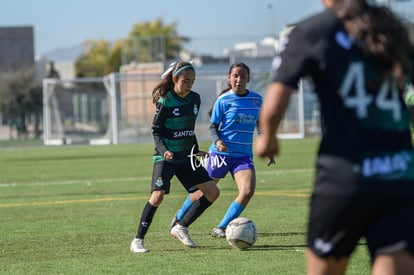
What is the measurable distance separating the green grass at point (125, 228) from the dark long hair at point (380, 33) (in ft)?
13.8

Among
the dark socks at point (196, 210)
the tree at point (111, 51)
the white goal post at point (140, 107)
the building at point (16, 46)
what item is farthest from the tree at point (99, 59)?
the dark socks at point (196, 210)

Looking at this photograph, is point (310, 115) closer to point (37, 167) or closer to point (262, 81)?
point (262, 81)

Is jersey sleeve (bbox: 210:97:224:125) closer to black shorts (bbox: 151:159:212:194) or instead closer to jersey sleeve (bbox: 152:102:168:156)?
black shorts (bbox: 151:159:212:194)

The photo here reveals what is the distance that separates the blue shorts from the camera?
36.3 ft

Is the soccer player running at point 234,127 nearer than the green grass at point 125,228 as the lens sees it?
No

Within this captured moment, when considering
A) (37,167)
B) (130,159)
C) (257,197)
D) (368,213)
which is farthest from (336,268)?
(130,159)

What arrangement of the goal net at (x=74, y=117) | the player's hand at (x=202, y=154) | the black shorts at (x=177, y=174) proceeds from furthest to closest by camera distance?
the goal net at (x=74, y=117), the player's hand at (x=202, y=154), the black shorts at (x=177, y=174)

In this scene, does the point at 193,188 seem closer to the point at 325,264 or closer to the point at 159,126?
the point at 159,126

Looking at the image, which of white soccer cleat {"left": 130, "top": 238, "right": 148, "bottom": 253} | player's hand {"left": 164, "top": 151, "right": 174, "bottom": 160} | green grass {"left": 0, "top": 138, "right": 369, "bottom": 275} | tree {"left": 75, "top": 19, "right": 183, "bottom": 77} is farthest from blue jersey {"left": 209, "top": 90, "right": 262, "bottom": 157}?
tree {"left": 75, "top": 19, "right": 183, "bottom": 77}

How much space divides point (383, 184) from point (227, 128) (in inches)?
270

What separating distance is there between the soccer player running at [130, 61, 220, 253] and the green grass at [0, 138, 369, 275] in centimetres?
51

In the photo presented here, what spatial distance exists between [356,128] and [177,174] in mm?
5866

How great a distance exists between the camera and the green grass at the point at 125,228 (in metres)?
8.88

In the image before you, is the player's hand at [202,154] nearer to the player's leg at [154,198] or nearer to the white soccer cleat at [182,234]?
the player's leg at [154,198]
